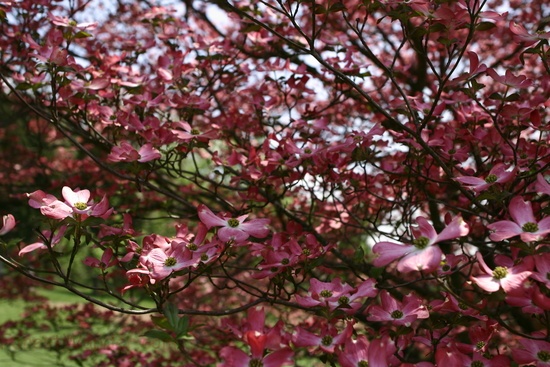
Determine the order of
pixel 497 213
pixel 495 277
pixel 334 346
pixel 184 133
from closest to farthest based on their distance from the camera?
pixel 495 277 → pixel 334 346 → pixel 497 213 → pixel 184 133

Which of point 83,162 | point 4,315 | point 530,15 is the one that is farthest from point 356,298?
point 4,315

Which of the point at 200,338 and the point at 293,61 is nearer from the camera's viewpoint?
the point at 293,61

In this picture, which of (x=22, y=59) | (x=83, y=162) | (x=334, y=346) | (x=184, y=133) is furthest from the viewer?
(x=83, y=162)

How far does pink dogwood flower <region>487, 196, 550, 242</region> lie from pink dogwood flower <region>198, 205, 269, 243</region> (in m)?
0.53

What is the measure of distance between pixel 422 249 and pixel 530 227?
0.81ft

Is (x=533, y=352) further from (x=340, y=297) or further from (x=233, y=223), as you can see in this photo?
(x=233, y=223)

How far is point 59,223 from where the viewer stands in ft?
3.96

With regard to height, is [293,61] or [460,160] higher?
[293,61]

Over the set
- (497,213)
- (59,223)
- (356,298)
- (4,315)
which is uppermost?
(4,315)

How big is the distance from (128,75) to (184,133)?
730mm

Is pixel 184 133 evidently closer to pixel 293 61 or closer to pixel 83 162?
pixel 293 61

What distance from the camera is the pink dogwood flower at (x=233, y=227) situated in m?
1.24

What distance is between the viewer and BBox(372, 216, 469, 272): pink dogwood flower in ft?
3.10

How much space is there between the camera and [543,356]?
111cm
